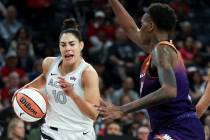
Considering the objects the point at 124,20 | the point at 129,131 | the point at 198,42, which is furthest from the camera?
the point at 198,42

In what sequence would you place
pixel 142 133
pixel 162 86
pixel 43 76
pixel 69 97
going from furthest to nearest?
pixel 142 133, pixel 43 76, pixel 69 97, pixel 162 86

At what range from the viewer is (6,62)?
42.0ft

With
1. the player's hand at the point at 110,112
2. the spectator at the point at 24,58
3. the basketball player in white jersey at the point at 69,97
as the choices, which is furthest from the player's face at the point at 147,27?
the spectator at the point at 24,58

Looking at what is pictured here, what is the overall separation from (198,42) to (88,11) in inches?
108

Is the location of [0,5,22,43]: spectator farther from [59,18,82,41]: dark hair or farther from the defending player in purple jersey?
the defending player in purple jersey

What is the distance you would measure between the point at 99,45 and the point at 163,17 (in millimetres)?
9049

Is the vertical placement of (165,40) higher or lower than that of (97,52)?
higher

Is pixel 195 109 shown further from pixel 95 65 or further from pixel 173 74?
pixel 95 65

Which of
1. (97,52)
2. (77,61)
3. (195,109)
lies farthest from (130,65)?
(195,109)

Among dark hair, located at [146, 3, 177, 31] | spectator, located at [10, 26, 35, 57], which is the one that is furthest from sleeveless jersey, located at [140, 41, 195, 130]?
spectator, located at [10, 26, 35, 57]

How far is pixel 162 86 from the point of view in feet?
16.6

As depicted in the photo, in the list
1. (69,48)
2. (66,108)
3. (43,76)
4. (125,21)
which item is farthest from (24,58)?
(125,21)

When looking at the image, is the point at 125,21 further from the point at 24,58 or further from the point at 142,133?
the point at 24,58

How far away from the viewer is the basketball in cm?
675
